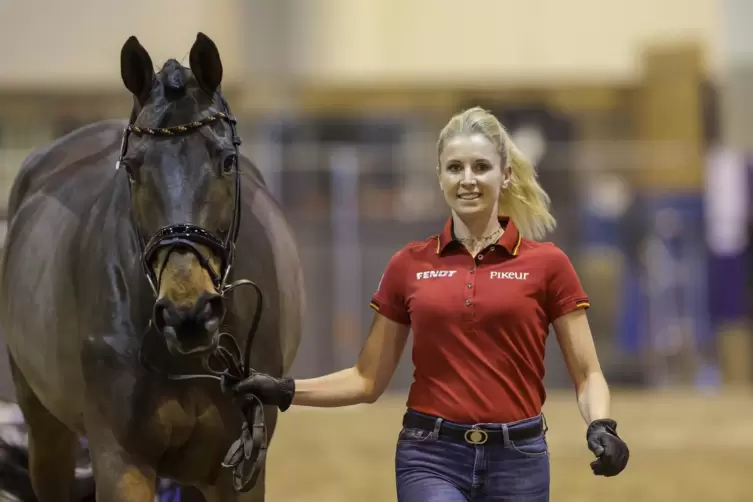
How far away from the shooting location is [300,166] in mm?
10164

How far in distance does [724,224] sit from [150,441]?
8.84m

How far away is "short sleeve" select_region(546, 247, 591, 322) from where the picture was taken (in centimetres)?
308

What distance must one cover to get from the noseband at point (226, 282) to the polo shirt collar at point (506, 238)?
48 cm

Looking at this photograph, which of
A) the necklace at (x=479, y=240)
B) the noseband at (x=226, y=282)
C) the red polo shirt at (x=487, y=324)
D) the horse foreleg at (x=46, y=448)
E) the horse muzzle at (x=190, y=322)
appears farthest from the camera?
the horse foreleg at (x=46, y=448)

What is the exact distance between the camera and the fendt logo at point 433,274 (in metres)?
3.10

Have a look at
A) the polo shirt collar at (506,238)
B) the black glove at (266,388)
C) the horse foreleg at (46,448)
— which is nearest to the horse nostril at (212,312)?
the black glove at (266,388)

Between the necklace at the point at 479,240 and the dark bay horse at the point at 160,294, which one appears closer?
the dark bay horse at the point at 160,294

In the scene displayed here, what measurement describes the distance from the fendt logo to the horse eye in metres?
0.56

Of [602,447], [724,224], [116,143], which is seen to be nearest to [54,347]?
[116,143]

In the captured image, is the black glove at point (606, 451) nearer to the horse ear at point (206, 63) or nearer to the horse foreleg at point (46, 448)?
the horse ear at point (206, 63)

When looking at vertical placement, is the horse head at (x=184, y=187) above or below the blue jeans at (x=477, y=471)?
above

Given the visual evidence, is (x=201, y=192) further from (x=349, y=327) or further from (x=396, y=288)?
(x=349, y=327)

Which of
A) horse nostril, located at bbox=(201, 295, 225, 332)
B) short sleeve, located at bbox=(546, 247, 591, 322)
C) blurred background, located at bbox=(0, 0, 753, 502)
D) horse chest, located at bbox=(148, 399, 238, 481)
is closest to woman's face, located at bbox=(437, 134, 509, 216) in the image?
short sleeve, located at bbox=(546, 247, 591, 322)

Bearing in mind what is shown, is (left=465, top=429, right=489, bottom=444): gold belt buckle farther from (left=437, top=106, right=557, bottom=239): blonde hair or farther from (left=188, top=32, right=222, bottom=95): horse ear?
(left=188, top=32, right=222, bottom=95): horse ear
